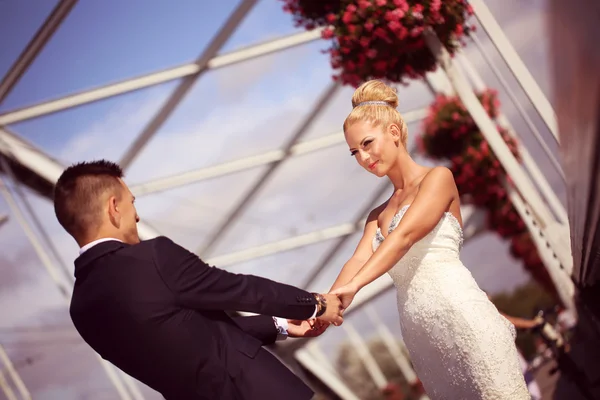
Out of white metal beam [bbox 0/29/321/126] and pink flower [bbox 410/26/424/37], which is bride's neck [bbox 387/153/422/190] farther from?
white metal beam [bbox 0/29/321/126]

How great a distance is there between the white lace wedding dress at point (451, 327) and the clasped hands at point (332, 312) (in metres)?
0.26

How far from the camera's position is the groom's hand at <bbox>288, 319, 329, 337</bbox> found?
282 centimetres

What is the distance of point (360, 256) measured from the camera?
9.81 ft

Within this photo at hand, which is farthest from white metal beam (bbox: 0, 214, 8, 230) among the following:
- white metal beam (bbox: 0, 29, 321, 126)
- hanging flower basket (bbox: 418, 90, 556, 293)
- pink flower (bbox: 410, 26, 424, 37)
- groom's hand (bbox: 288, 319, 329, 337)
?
groom's hand (bbox: 288, 319, 329, 337)

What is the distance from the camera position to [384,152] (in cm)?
276

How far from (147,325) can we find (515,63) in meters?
3.29

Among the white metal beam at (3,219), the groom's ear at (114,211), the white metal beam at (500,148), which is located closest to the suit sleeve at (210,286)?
the groom's ear at (114,211)

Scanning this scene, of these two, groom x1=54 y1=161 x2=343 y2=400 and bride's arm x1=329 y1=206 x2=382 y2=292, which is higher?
groom x1=54 y1=161 x2=343 y2=400

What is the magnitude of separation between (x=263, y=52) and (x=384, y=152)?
4.58 m

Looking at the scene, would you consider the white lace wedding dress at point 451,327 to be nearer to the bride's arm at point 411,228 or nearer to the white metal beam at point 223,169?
the bride's arm at point 411,228

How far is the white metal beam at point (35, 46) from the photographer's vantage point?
5746 millimetres

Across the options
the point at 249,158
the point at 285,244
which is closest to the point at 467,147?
the point at 249,158

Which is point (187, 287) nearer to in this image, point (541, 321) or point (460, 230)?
point (460, 230)

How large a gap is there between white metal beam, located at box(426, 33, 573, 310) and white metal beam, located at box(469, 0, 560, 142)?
0.40 m
